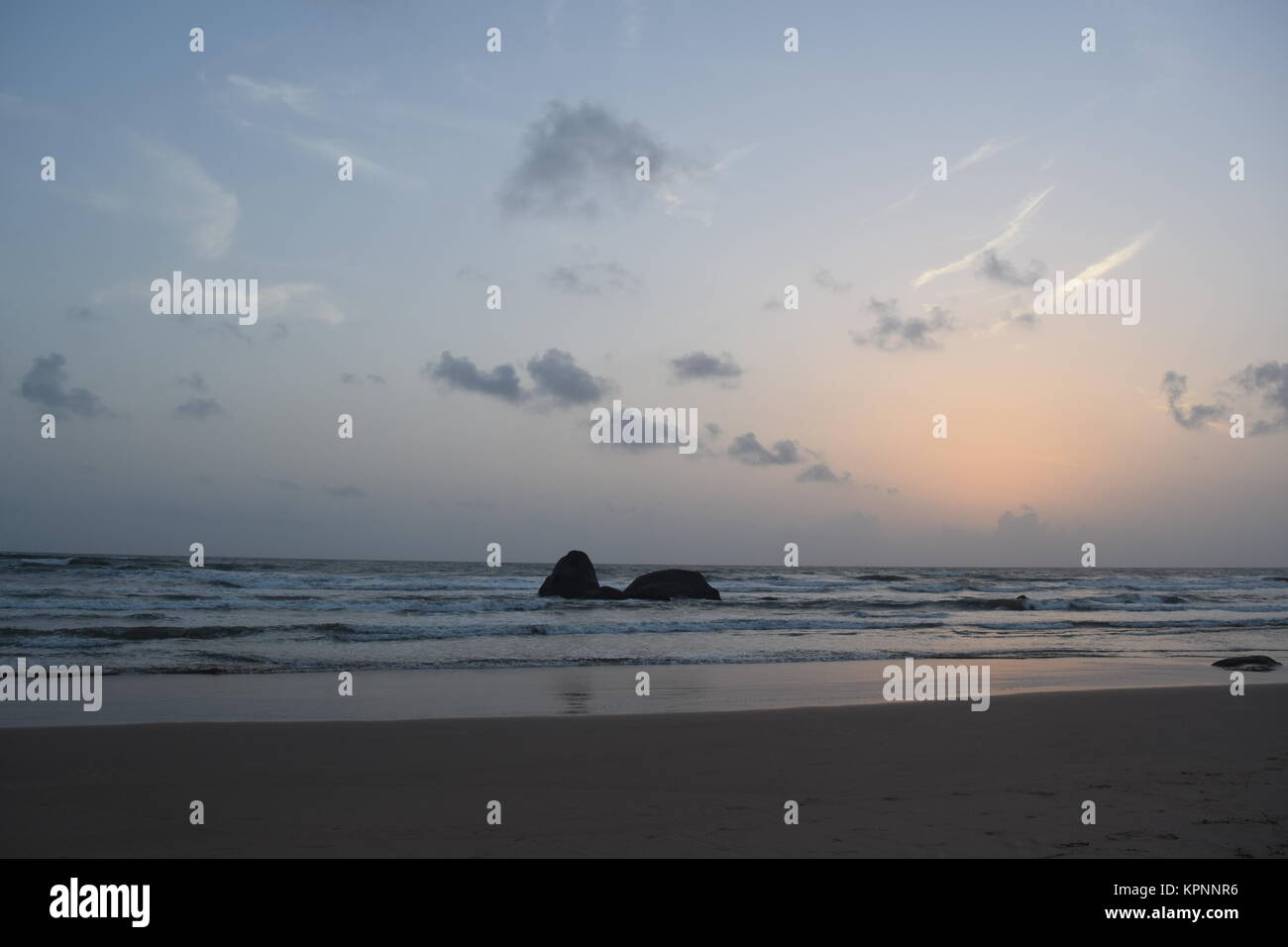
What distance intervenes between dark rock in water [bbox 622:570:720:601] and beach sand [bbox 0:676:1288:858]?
27.1 metres

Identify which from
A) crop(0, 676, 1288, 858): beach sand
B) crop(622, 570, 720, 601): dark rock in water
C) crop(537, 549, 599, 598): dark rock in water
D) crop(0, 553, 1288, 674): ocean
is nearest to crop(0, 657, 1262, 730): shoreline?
crop(0, 676, 1288, 858): beach sand

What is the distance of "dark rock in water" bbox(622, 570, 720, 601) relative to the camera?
3812 cm

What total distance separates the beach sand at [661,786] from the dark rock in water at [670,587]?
88.9ft

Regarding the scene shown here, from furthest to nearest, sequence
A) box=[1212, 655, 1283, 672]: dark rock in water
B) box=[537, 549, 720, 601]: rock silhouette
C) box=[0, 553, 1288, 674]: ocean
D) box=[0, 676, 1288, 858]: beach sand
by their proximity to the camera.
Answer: box=[537, 549, 720, 601]: rock silhouette → box=[0, 553, 1288, 674]: ocean → box=[1212, 655, 1283, 672]: dark rock in water → box=[0, 676, 1288, 858]: beach sand

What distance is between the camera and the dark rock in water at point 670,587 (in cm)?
3812

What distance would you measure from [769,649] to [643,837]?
16044mm

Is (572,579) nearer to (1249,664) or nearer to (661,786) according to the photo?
(1249,664)

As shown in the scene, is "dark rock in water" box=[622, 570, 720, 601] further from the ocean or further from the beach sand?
the beach sand

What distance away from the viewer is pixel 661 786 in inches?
293

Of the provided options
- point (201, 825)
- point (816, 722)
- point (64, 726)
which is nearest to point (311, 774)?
point (201, 825)

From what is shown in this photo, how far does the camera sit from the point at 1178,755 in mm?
8594

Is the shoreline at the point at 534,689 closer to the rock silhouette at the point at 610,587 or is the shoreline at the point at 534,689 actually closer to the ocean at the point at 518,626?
the ocean at the point at 518,626

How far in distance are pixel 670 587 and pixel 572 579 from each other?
454 centimetres

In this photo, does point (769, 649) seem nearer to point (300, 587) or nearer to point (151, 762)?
point (151, 762)
